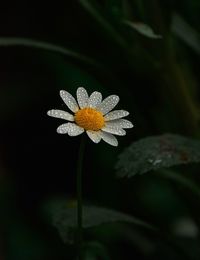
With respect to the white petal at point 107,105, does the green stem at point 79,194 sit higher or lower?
lower

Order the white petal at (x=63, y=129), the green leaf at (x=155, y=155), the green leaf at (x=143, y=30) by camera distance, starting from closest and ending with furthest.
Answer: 1. the white petal at (x=63, y=129)
2. the green leaf at (x=155, y=155)
3. the green leaf at (x=143, y=30)

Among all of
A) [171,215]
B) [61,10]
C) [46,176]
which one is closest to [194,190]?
[171,215]

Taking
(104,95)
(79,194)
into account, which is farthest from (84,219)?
(104,95)

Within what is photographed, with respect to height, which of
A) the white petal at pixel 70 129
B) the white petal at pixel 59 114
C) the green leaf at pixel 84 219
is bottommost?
the green leaf at pixel 84 219

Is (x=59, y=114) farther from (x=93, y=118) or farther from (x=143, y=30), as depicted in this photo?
(x=143, y=30)

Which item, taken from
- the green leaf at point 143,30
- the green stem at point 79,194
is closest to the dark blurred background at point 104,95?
the green leaf at point 143,30

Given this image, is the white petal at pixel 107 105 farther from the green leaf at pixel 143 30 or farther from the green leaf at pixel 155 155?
the green leaf at pixel 143 30
